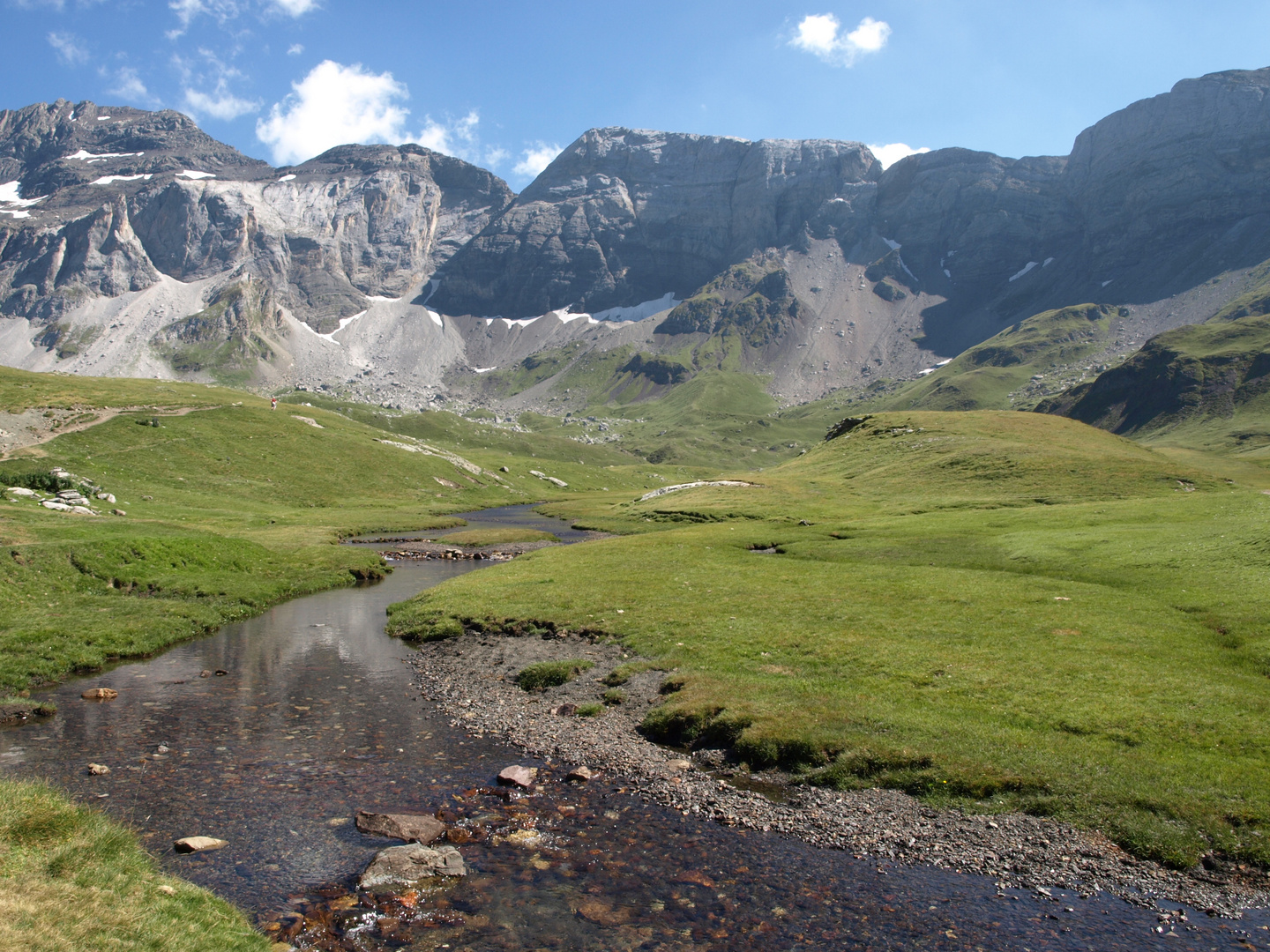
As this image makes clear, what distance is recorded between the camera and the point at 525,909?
45.5ft

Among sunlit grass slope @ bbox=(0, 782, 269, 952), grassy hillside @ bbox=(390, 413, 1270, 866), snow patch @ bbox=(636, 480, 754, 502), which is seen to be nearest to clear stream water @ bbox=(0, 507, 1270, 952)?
sunlit grass slope @ bbox=(0, 782, 269, 952)

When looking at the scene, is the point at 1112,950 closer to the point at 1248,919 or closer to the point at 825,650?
the point at 1248,919

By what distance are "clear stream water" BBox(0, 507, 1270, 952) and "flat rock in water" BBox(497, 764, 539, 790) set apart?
0.48 m

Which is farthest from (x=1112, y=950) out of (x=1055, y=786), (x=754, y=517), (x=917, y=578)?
(x=754, y=517)

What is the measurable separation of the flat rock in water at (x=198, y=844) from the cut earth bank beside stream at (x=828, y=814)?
8.88m

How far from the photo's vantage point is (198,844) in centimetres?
1560

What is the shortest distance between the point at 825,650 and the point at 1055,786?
11125 mm

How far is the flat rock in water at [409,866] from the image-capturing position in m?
14.6

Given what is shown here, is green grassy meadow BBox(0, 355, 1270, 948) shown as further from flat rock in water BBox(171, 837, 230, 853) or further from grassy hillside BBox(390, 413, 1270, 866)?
flat rock in water BBox(171, 837, 230, 853)

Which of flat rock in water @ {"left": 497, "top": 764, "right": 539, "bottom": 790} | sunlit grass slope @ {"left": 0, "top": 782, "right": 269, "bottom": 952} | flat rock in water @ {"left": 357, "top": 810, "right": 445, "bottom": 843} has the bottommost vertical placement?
flat rock in water @ {"left": 497, "top": 764, "right": 539, "bottom": 790}

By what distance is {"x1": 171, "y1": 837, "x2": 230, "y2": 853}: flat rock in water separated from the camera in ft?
50.9

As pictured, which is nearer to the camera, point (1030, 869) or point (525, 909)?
point (525, 909)

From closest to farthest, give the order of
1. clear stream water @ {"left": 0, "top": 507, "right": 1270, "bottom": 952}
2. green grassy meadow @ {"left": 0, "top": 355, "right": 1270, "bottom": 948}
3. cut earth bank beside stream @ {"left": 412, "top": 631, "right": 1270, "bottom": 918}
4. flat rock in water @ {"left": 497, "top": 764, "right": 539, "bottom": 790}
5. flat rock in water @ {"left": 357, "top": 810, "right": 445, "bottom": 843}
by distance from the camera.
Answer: clear stream water @ {"left": 0, "top": 507, "right": 1270, "bottom": 952} < cut earth bank beside stream @ {"left": 412, "top": 631, "right": 1270, "bottom": 918} < green grassy meadow @ {"left": 0, "top": 355, "right": 1270, "bottom": 948} < flat rock in water @ {"left": 357, "top": 810, "right": 445, "bottom": 843} < flat rock in water @ {"left": 497, "top": 764, "right": 539, "bottom": 790}

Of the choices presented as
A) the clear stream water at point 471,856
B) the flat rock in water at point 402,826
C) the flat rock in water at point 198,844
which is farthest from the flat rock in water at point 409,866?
the flat rock in water at point 198,844
